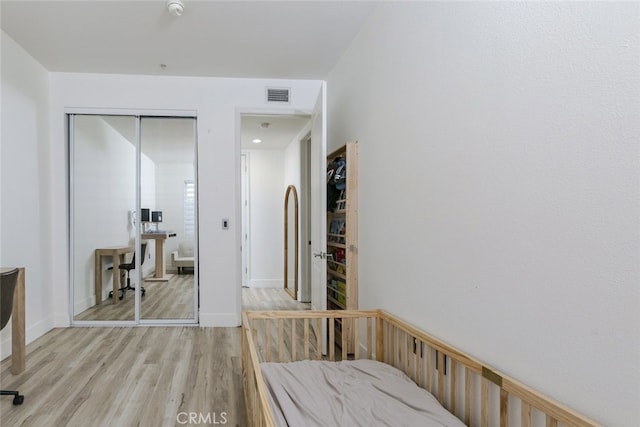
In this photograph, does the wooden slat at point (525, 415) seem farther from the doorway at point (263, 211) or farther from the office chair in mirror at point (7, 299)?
the doorway at point (263, 211)

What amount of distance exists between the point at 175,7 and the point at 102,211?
8.18ft

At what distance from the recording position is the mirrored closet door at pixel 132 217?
13.0 feet

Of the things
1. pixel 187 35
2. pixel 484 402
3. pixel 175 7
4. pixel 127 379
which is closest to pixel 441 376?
pixel 484 402

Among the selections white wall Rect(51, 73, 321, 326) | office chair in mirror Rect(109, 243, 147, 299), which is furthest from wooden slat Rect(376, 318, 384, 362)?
office chair in mirror Rect(109, 243, 147, 299)

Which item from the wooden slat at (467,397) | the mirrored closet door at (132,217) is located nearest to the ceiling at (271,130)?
the mirrored closet door at (132,217)

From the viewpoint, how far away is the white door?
288 centimetres

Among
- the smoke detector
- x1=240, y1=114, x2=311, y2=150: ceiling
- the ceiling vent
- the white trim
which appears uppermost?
the smoke detector

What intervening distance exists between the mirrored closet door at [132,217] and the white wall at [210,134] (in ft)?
0.49

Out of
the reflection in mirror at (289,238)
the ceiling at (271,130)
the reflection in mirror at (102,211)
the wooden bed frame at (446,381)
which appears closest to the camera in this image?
the wooden bed frame at (446,381)

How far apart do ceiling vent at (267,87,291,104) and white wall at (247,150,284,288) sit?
7.88 feet

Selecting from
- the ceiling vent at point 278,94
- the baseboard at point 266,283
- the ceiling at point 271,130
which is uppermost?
the ceiling vent at point 278,94

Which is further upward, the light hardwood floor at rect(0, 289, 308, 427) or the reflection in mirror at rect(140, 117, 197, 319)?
the reflection in mirror at rect(140, 117, 197, 319)

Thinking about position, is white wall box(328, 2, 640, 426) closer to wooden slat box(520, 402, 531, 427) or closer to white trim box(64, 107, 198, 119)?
wooden slat box(520, 402, 531, 427)

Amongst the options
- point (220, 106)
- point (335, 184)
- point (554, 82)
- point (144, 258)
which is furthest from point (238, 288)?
point (554, 82)
